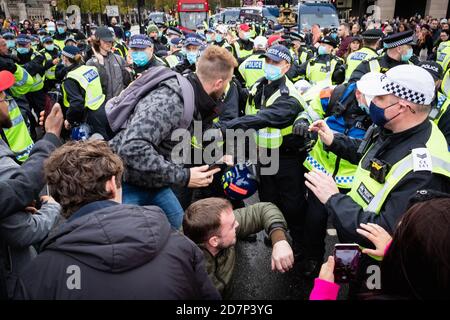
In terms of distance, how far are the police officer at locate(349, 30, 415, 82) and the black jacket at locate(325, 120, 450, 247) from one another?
263 cm

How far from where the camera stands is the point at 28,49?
905 cm

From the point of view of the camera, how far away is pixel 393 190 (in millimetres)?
2115

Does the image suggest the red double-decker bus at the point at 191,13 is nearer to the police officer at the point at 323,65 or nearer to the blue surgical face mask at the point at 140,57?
the police officer at the point at 323,65

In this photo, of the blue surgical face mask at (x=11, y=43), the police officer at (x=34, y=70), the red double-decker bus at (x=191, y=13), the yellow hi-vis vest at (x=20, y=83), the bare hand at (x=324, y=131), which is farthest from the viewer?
the red double-decker bus at (x=191, y=13)

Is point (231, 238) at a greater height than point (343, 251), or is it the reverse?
point (343, 251)

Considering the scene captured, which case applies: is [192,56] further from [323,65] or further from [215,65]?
[215,65]

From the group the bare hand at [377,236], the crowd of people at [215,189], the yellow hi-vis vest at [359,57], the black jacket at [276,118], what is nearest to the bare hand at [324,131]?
the crowd of people at [215,189]

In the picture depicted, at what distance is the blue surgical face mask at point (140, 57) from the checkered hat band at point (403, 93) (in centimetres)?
433

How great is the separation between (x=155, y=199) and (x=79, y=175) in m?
1.19

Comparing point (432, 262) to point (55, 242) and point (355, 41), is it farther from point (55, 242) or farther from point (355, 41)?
point (355, 41)

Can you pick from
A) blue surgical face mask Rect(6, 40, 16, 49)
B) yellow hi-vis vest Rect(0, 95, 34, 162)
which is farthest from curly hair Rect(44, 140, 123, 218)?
blue surgical face mask Rect(6, 40, 16, 49)

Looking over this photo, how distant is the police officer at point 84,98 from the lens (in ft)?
16.8
